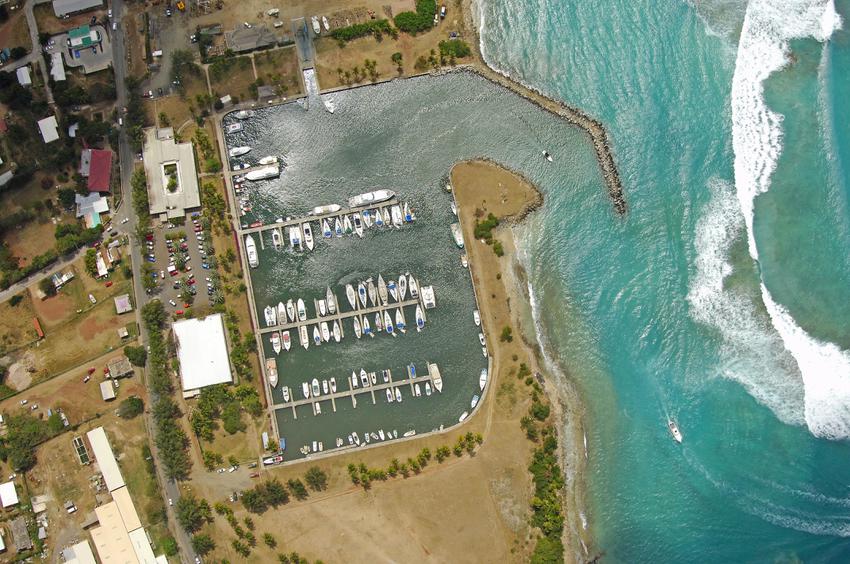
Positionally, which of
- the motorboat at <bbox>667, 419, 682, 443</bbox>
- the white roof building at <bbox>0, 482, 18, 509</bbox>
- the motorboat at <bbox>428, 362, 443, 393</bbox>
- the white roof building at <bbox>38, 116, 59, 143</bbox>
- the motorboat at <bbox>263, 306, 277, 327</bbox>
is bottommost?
the motorboat at <bbox>667, 419, 682, 443</bbox>

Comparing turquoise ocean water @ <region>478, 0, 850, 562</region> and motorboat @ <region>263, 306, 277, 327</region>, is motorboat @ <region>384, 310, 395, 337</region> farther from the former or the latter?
turquoise ocean water @ <region>478, 0, 850, 562</region>

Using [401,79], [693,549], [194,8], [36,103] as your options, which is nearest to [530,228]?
[401,79]

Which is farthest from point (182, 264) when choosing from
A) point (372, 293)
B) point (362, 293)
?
point (372, 293)

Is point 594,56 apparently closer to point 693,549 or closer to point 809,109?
point 809,109

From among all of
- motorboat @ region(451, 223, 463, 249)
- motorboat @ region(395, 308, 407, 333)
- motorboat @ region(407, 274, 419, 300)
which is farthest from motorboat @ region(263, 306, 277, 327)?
motorboat @ region(451, 223, 463, 249)

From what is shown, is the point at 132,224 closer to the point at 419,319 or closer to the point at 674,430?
the point at 419,319
